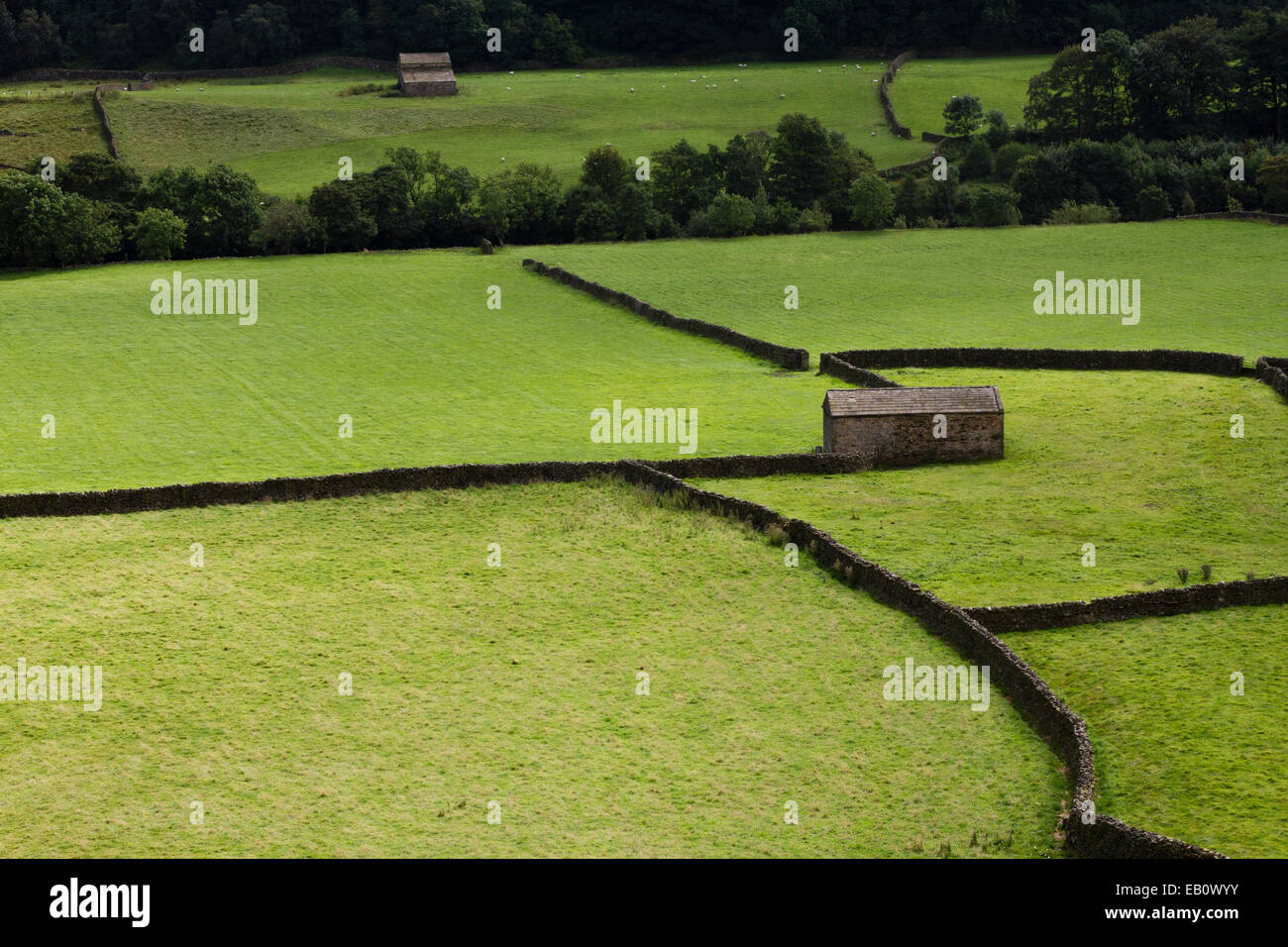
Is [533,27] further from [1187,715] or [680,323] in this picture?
[1187,715]

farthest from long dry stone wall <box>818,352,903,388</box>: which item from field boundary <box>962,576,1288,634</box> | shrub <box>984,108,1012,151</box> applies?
shrub <box>984,108,1012,151</box>

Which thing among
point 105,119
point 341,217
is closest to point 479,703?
point 341,217

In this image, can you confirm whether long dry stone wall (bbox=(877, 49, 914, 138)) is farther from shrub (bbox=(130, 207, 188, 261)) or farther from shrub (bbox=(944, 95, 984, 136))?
shrub (bbox=(130, 207, 188, 261))

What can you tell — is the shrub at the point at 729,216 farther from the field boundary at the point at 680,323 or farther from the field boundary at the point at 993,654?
the field boundary at the point at 993,654

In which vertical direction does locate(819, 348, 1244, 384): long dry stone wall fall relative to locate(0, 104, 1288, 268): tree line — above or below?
below
